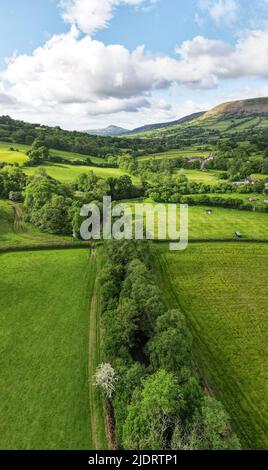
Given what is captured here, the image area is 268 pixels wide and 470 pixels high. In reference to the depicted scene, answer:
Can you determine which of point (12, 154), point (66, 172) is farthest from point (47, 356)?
point (12, 154)

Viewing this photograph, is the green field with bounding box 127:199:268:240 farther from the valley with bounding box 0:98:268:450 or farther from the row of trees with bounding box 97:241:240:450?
the row of trees with bounding box 97:241:240:450

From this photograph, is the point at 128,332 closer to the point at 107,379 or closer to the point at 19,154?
the point at 107,379

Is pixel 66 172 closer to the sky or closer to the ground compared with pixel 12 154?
closer to the ground

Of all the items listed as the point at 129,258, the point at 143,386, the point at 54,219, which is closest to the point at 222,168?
the point at 54,219

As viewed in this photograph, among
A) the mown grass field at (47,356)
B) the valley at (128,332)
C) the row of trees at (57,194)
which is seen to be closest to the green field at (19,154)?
the row of trees at (57,194)

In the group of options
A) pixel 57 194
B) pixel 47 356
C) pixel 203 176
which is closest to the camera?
pixel 47 356

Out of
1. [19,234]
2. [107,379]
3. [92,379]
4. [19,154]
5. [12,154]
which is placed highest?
[19,154]

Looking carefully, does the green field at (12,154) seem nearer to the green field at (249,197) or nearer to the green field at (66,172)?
the green field at (66,172)
